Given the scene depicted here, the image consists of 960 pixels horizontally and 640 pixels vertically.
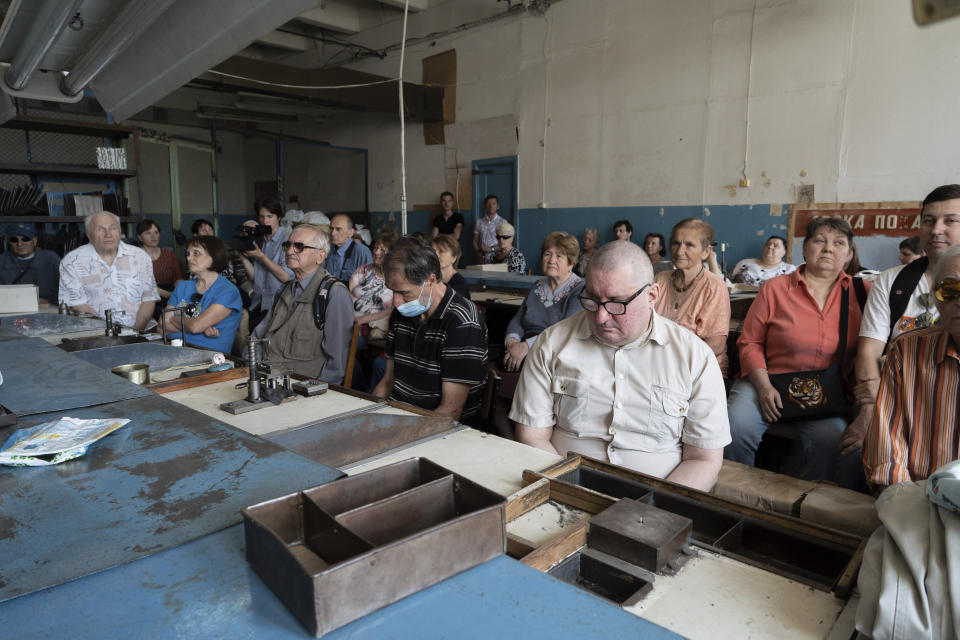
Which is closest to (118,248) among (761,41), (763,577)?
(763,577)

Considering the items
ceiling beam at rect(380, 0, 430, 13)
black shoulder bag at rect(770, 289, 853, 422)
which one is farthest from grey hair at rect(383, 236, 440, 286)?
ceiling beam at rect(380, 0, 430, 13)

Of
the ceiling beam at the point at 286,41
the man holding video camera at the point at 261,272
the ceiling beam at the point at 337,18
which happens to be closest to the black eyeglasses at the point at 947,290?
the man holding video camera at the point at 261,272

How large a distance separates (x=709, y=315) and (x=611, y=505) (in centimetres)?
205

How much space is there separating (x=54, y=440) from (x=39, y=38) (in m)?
1.95

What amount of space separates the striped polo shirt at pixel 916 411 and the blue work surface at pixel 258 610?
1294 millimetres

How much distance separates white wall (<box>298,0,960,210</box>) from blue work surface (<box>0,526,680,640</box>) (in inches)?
239

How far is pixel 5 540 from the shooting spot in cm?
94

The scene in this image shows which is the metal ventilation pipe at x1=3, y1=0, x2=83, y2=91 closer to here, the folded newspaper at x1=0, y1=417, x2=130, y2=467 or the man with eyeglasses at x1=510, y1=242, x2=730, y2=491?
the folded newspaper at x1=0, y1=417, x2=130, y2=467

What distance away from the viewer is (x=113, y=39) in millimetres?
2377

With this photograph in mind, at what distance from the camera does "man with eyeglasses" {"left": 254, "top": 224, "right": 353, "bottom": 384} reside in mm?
3072

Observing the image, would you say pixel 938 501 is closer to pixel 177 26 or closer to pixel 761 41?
pixel 177 26

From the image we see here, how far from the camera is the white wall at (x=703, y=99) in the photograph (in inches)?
209

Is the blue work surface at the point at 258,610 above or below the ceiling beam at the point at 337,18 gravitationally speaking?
below

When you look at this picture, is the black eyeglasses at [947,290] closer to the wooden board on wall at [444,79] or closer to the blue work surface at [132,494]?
the blue work surface at [132,494]
